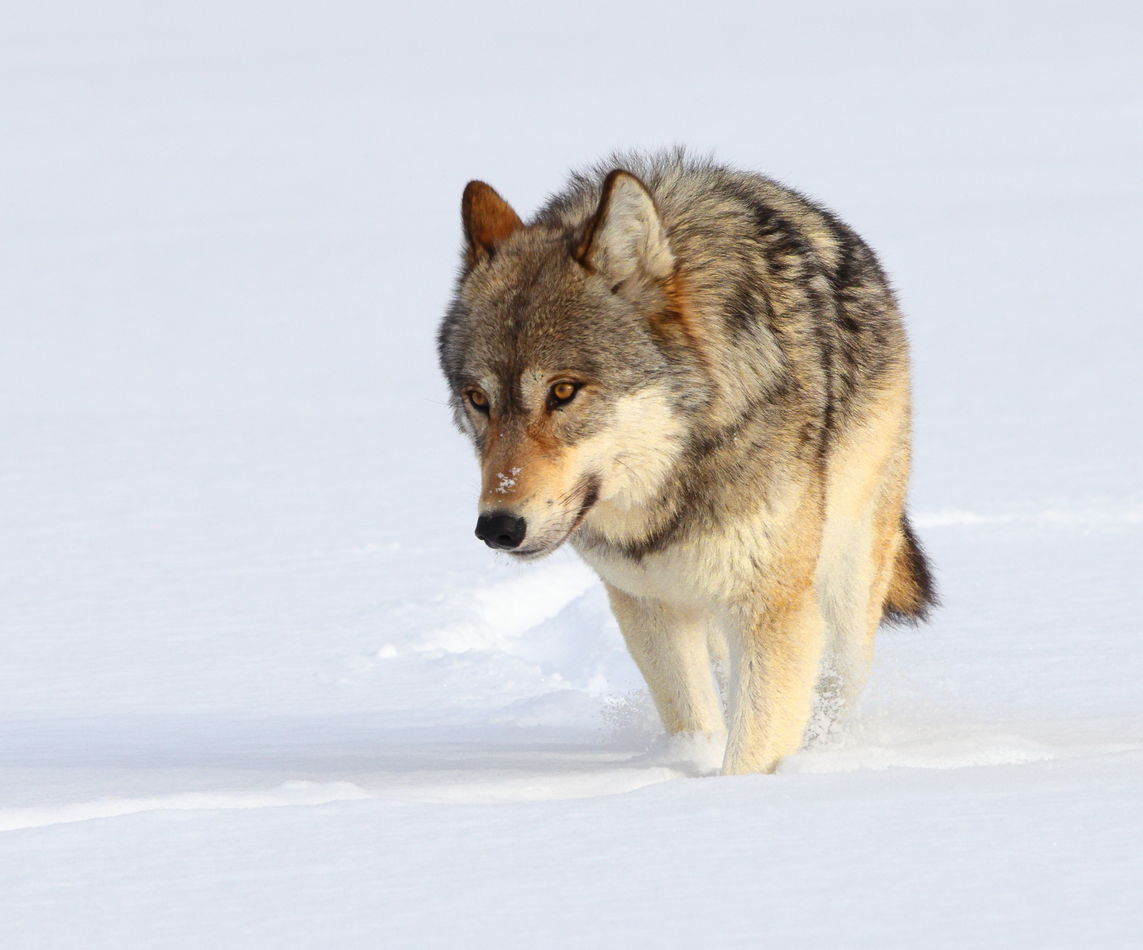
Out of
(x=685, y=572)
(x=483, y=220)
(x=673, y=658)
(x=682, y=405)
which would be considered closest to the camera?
(x=682, y=405)

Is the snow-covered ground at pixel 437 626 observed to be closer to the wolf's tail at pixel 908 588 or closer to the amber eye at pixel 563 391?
the wolf's tail at pixel 908 588

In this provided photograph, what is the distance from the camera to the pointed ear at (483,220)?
3984 millimetres

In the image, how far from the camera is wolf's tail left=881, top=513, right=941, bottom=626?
5.17 meters

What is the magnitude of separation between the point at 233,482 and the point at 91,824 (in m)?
5.75

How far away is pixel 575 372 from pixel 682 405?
304 mm

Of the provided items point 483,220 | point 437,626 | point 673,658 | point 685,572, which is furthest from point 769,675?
point 437,626

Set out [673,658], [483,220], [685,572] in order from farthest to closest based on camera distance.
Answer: [673,658], [483,220], [685,572]

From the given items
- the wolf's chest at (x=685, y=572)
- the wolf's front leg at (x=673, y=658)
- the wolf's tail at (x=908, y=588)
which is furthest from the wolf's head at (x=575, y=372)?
the wolf's tail at (x=908, y=588)

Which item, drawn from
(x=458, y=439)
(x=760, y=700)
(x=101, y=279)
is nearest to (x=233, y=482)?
(x=458, y=439)

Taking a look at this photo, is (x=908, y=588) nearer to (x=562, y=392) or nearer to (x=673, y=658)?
(x=673, y=658)

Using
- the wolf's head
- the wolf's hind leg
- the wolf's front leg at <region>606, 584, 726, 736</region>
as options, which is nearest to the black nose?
the wolf's head

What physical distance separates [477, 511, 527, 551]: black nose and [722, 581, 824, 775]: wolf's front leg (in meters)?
0.75

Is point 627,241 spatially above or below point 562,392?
above

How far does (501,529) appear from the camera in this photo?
3.38 meters
